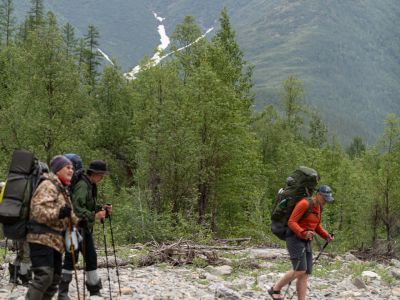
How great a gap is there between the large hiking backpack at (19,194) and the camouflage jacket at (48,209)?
0.35 ft

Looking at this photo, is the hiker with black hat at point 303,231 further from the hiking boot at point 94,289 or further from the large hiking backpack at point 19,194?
the large hiking backpack at point 19,194

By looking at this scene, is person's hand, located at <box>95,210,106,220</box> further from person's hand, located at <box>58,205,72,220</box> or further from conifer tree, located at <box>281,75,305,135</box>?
conifer tree, located at <box>281,75,305,135</box>

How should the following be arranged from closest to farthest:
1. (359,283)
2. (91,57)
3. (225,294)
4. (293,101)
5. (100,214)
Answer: (100,214) < (225,294) < (359,283) < (293,101) < (91,57)

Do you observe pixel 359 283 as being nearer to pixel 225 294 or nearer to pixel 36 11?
pixel 225 294

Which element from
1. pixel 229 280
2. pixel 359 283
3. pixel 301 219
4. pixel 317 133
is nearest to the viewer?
pixel 301 219

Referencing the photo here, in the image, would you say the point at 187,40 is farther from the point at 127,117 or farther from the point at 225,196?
the point at 225,196

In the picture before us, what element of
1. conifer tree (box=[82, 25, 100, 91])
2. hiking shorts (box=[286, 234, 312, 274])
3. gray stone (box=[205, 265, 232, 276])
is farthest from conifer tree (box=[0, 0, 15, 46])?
hiking shorts (box=[286, 234, 312, 274])

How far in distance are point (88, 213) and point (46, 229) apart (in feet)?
5.22

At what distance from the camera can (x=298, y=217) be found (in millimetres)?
9070

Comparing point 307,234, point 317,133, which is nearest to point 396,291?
point 307,234

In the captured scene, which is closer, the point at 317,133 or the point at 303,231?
the point at 303,231

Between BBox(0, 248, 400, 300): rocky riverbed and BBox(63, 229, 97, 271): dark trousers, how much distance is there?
862 mm

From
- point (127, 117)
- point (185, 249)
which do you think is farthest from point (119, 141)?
point (185, 249)

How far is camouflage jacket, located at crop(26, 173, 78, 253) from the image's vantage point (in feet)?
22.9
